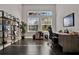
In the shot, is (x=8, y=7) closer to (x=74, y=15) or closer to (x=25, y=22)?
(x=25, y=22)

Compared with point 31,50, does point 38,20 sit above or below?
above

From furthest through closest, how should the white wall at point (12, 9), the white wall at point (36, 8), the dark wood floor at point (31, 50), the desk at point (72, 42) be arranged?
the white wall at point (36, 8) < the white wall at point (12, 9) < the desk at point (72, 42) < the dark wood floor at point (31, 50)

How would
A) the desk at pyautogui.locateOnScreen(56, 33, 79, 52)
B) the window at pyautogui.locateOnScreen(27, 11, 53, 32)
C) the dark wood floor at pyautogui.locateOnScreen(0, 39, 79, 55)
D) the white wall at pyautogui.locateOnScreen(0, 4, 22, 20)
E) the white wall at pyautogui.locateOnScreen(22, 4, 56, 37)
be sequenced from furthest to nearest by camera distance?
the window at pyautogui.locateOnScreen(27, 11, 53, 32) → the white wall at pyautogui.locateOnScreen(22, 4, 56, 37) → the white wall at pyautogui.locateOnScreen(0, 4, 22, 20) → the desk at pyautogui.locateOnScreen(56, 33, 79, 52) → the dark wood floor at pyautogui.locateOnScreen(0, 39, 79, 55)

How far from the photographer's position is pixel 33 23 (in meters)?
14.1

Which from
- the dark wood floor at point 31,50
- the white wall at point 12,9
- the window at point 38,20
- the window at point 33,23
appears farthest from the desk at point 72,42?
the window at point 33,23

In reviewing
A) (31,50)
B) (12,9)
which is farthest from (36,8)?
(31,50)

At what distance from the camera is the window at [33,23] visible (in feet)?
46.0

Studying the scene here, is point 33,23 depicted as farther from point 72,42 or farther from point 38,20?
point 72,42

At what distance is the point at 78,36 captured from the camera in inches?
230

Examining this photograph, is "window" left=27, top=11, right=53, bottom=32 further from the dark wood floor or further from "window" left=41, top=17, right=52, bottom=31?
the dark wood floor

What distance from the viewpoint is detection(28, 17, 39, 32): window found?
14.0 meters

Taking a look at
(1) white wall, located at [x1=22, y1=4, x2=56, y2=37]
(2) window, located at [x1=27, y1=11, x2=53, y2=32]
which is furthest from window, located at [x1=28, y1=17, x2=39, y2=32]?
(1) white wall, located at [x1=22, y1=4, x2=56, y2=37]

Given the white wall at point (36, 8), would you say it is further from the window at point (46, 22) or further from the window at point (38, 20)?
the window at point (46, 22)

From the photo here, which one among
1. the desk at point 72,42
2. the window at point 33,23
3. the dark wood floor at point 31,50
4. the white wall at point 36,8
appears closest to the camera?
the dark wood floor at point 31,50
